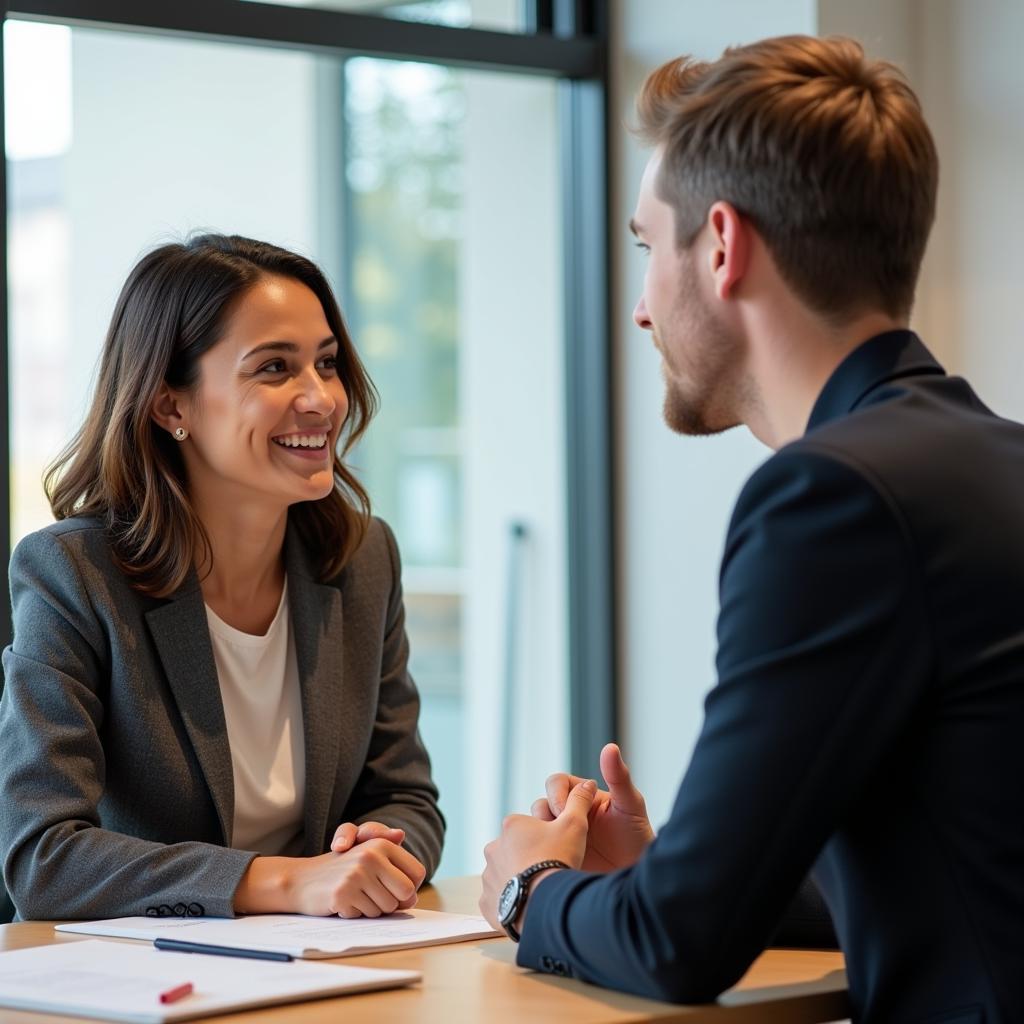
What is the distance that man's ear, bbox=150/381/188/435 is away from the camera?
7.40 ft

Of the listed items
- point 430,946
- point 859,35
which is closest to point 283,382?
point 430,946

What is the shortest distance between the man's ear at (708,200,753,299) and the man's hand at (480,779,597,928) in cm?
55

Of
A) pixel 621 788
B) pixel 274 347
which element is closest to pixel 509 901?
pixel 621 788

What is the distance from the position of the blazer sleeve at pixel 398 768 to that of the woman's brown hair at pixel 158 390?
15 centimetres

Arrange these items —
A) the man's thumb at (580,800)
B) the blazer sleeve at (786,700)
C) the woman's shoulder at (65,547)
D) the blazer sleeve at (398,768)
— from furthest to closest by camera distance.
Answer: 1. the blazer sleeve at (398,768)
2. the woman's shoulder at (65,547)
3. the man's thumb at (580,800)
4. the blazer sleeve at (786,700)

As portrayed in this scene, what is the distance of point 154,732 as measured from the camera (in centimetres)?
202

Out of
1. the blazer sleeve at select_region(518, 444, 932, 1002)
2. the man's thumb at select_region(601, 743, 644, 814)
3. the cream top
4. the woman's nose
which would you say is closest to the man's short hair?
the blazer sleeve at select_region(518, 444, 932, 1002)

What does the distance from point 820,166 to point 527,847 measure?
692 mm

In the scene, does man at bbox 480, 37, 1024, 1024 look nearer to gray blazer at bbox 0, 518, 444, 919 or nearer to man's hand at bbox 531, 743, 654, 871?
man's hand at bbox 531, 743, 654, 871

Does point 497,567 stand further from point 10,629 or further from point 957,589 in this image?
point 957,589

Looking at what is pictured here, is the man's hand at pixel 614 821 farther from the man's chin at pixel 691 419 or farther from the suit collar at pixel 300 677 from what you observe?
the suit collar at pixel 300 677

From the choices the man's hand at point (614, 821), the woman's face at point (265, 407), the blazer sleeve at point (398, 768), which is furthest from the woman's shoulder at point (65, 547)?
the man's hand at point (614, 821)

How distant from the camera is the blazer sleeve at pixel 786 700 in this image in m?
1.22

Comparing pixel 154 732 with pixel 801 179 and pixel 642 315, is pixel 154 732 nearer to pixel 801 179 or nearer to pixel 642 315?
pixel 642 315
